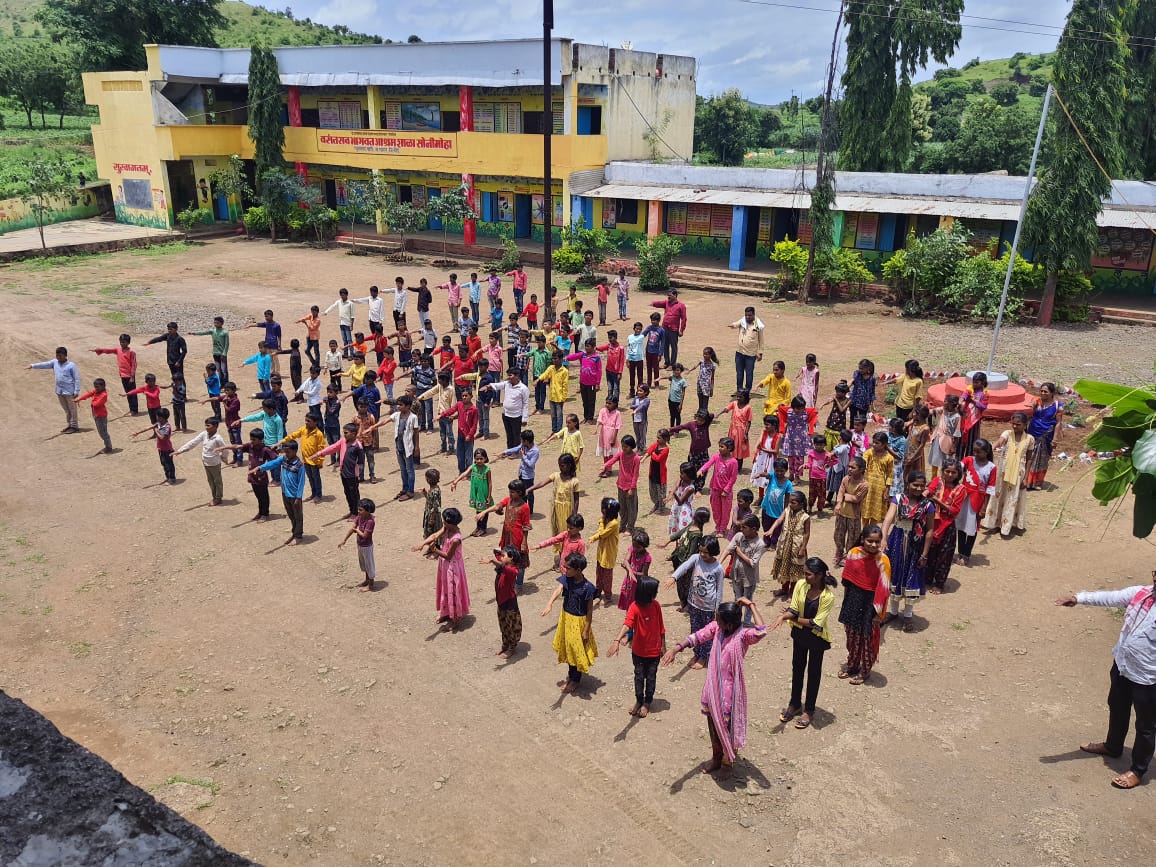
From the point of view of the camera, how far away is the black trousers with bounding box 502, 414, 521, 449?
37.4 ft

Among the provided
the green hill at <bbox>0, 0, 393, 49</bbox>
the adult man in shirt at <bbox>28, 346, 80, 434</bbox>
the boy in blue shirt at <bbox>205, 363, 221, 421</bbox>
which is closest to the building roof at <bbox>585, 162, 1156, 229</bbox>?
the boy in blue shirt at <bbox>205, 363, 221, 421</bbox>

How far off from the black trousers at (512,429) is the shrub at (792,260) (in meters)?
13.0

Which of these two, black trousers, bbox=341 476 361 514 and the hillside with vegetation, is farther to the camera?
the hillside with vegetation

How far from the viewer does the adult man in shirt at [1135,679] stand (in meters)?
5.42

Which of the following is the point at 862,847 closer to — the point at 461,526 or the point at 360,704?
the point at 360,704

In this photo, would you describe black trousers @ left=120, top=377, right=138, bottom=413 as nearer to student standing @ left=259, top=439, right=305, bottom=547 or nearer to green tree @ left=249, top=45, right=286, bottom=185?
student standing @ left=259, top=439, right=305, bottom=547

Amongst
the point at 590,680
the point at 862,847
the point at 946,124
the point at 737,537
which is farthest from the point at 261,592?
the point at 946,124

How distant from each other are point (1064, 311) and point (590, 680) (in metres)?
17.4

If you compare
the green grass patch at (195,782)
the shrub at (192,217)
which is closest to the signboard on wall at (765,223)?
the shrub at (192,217)

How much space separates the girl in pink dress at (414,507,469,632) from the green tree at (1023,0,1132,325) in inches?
639

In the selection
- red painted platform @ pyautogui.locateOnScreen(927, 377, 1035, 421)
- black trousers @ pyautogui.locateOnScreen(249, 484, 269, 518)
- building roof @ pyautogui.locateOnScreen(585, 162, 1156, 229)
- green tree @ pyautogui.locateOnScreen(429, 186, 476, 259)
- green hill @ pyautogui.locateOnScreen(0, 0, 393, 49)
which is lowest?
black trousers @ pyautogui.locateOnScreen(249, 484, 269, 518)

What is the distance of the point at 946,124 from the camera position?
5119cm

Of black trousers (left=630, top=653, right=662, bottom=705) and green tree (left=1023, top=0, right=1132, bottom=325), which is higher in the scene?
green tree (left=1023, top=0, right=1132, bottom=325)

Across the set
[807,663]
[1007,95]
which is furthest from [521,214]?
[1007,95]
